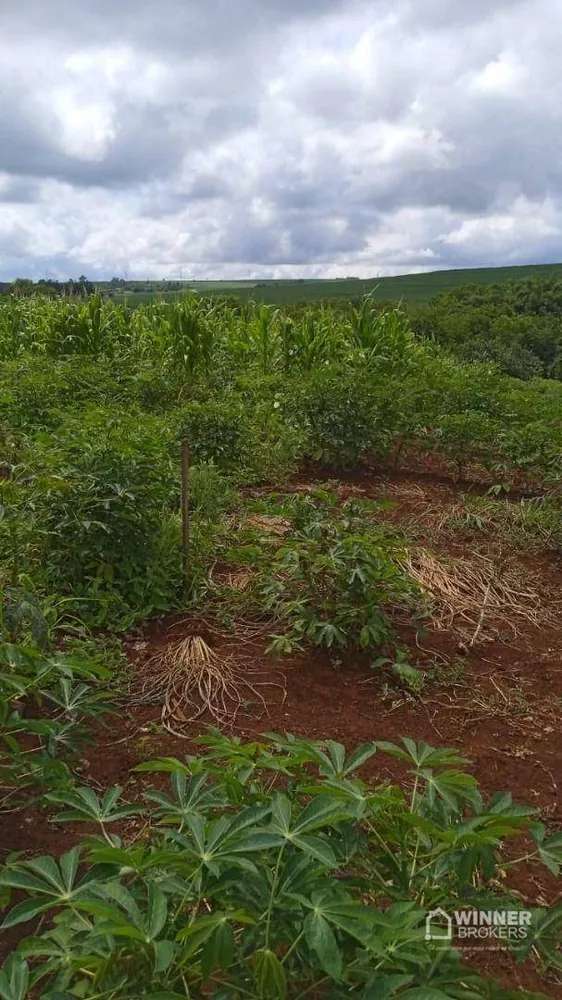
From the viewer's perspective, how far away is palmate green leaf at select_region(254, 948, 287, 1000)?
3.20 feet

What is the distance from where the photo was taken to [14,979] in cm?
106

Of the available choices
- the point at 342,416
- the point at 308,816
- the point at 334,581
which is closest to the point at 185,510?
the point at 334,581

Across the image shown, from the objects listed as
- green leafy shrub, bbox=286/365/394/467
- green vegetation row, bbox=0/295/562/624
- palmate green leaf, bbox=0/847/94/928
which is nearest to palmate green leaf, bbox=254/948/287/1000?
palmate green leaf, bbox=0/847/94/928

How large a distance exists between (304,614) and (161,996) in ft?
6.58

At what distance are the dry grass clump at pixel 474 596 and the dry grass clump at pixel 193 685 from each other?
1069 millimetres

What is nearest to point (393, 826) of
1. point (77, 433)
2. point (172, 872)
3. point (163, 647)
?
point (172, 872)

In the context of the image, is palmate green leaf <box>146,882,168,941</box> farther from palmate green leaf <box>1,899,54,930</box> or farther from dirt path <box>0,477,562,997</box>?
dirt path <box>0,477,562,997</box>

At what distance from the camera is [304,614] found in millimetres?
2965

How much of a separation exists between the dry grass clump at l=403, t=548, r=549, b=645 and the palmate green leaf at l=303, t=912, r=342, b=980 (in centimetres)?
236

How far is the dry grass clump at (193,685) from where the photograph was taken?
2627 millimetres

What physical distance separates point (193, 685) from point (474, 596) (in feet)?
5.34

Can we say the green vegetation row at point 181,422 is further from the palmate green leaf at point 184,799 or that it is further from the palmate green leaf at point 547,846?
the palmate green leaf at point 547,846

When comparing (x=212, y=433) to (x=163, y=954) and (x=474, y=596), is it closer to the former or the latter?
(x=474, y=596)

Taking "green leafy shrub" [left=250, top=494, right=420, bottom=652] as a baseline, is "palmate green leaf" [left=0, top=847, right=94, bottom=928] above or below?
above
